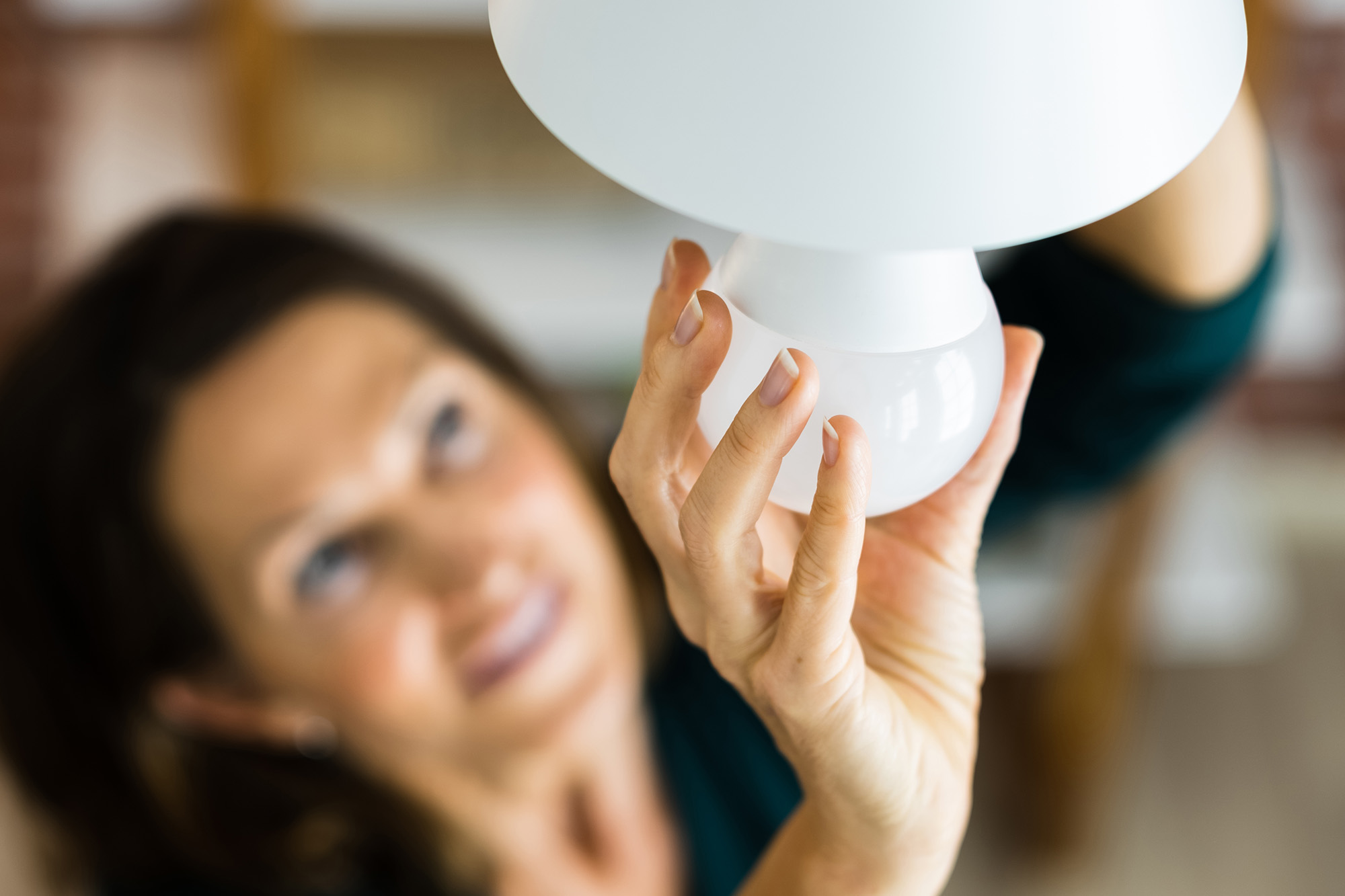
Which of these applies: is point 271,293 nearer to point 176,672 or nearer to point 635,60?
point 176,672

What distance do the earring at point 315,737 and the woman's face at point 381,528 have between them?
6 centimetres

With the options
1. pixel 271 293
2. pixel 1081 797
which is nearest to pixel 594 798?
pixel 271 293

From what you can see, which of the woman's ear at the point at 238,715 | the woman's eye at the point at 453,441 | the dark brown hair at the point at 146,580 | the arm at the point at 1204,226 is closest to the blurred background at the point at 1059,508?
the dark brown hair at the point at 146,580

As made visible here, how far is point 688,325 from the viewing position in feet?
0.76

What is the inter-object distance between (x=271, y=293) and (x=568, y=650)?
0.29 metres

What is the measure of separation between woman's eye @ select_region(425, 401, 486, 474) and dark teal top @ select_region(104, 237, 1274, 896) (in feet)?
0.60

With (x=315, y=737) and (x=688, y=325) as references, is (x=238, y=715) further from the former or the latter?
(x=688, y=325)

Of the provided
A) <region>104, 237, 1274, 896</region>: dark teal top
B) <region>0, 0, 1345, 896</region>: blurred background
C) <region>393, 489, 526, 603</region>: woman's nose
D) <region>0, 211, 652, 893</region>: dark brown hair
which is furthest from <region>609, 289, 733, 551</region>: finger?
<region>0, 0, 1345, 896</region>: blurred background

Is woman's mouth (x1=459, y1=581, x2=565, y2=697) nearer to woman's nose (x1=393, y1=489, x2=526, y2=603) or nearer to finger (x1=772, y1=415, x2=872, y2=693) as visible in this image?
woman's nose (x1=393, y1=489, x2=526, y2=603)

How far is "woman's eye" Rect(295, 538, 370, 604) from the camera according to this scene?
2.30 feet

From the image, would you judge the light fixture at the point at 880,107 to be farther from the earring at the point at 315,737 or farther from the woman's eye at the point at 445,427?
the earring at the point at 315,737

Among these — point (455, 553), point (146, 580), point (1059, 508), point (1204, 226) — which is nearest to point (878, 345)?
point (1204, 226)

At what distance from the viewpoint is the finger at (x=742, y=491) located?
22cm

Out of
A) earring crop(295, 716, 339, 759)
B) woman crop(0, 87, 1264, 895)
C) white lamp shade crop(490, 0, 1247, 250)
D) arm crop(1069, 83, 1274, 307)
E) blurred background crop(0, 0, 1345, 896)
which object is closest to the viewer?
white lamp shade crop(490, 0, 1247, 250)
